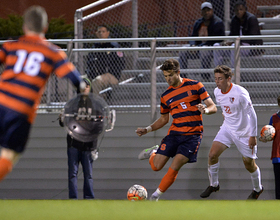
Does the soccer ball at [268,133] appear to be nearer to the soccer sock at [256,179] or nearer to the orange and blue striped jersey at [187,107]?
the soccer sock at [256,179]

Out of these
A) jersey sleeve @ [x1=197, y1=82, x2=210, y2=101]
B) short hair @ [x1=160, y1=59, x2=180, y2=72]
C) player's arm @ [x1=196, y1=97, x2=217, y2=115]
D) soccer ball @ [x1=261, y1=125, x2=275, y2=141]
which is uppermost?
short hair @ [x1=160, y1=59, x2=180, y2=72]

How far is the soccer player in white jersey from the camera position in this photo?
6.95 metres

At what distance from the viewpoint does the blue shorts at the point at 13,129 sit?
387cm

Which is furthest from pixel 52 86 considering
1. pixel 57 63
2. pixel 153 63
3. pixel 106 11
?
pixel 57 63

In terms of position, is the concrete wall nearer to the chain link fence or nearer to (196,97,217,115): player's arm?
the chain link fence

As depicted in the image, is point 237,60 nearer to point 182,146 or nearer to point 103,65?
point 182,146

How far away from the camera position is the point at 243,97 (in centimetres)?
691

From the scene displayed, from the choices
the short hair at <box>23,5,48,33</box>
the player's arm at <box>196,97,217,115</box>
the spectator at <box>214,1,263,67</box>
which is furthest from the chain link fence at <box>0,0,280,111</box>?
the short hair at <box>23,5,48,33</box>

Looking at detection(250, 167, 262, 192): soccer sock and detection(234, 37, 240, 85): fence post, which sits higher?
detection(234, 37, 240, 85): fence post

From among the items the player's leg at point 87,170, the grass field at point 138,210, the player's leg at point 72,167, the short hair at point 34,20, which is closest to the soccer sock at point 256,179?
the player's leg at point 87,170

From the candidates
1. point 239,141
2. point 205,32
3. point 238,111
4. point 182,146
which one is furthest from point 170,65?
point 205,32

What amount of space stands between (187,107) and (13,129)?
3366 millimetres

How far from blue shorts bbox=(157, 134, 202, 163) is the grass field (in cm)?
223

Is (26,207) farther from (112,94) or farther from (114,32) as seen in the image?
(114,32)
